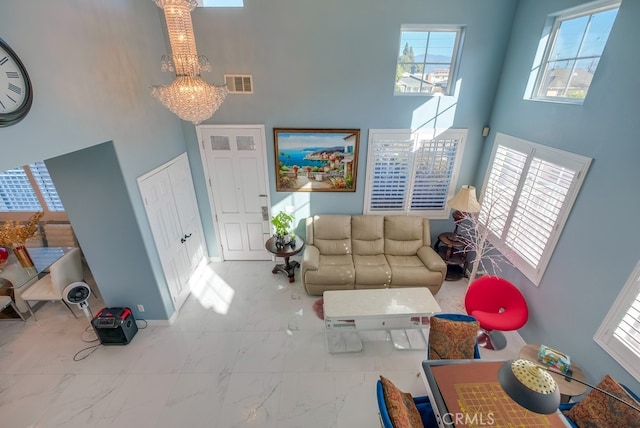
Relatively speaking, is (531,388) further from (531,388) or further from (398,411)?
(398,411)

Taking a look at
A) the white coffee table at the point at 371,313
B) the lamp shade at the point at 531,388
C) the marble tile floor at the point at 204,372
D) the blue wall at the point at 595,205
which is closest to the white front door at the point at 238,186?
the marble tile floor at the point at 204,372

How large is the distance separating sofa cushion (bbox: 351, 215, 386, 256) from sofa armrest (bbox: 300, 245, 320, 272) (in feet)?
2.11

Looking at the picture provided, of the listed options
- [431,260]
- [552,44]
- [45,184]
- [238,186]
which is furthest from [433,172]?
[45,184]

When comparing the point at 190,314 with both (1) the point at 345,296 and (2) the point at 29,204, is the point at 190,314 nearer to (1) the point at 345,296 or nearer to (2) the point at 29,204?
(1) the point at 345,296

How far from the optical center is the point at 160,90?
221 centimetres

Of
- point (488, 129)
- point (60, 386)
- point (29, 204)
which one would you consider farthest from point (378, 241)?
point (29, 204)

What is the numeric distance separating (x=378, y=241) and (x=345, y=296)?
4.35ft

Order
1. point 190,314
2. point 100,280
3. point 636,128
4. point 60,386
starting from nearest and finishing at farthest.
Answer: point 636,128 → point 60,386 → point 100,280 → point 190,314

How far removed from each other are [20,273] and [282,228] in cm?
344

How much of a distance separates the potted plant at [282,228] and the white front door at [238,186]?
1.49 feet

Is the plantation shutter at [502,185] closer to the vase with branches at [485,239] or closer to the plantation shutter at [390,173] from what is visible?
the vase with branches at [485,239]

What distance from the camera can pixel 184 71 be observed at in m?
2.13

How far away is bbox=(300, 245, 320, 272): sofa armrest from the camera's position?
3.96 meters

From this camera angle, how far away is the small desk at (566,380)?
2.33 meters
